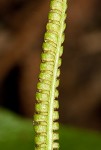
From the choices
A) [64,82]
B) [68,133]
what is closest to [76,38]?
[64,82]

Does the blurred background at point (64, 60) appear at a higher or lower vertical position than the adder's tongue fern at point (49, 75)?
higher

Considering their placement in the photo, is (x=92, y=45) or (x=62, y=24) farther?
(x=92, y=45)

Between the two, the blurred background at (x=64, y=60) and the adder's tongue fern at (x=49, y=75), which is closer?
the adder's tongue fern at (x=49, y=75)

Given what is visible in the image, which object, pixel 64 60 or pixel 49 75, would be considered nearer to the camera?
pixel 49 75

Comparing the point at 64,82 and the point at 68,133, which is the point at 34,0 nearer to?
the point at 64,82

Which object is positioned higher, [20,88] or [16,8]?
[16,8]

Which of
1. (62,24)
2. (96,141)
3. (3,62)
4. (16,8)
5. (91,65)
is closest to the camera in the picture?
(62,24)
